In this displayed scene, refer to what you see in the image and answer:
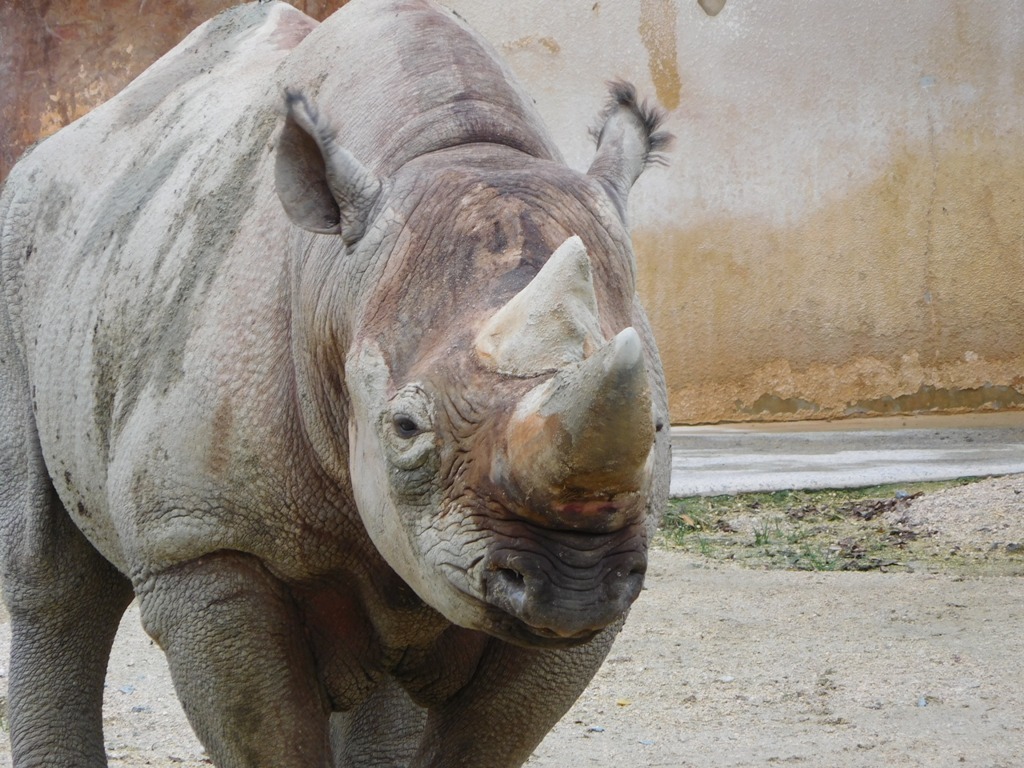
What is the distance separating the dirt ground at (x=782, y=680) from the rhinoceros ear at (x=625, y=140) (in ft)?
7.38

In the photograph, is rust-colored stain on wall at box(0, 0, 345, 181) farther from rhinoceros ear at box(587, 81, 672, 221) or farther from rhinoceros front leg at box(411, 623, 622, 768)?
rhinoceros front leg at box(411, 623, 622, 768)

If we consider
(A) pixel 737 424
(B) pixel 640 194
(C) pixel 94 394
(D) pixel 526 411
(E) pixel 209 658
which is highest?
(D) pixel 526 411

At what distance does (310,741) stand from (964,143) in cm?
849

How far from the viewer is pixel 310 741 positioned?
338 centimetres

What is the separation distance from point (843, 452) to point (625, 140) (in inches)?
261

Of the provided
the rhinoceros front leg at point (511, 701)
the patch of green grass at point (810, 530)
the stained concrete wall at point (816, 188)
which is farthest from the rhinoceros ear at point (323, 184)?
the stained concrete wall at point (816, 188)

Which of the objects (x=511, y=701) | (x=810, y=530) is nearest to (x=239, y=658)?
(x=511, y=701)

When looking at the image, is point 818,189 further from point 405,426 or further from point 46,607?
point 405,426

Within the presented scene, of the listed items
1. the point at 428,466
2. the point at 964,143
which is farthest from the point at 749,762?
the point at 964,143

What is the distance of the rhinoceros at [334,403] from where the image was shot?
239cm

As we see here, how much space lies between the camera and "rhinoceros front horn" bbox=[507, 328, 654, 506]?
2.20 metres

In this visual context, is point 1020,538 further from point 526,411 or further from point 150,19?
point 150,19

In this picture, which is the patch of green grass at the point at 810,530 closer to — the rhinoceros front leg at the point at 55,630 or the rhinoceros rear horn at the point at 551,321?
the rhinoceros front leg at the point at 55,630

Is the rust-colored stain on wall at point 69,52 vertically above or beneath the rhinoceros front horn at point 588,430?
beneath
